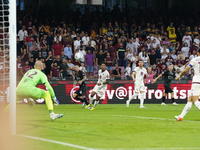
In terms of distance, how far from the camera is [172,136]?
8.53m

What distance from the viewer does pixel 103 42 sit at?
1018 inches

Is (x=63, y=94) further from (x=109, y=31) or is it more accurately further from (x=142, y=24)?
(x=142, y=24)

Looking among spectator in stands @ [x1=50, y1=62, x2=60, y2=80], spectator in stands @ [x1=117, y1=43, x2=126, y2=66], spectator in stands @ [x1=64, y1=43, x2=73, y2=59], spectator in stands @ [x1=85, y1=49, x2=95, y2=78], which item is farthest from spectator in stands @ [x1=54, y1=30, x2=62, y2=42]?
spectator in stands @ [x1=117, y1=43, x2=126, y2=66]

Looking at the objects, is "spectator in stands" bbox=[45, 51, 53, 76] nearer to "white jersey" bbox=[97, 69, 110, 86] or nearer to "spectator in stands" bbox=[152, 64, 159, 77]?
"white jersey" bbox=[97, 69, 110, 86]

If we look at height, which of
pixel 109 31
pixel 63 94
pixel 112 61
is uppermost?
pixel 109 31

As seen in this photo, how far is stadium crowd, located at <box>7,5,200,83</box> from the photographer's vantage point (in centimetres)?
2394

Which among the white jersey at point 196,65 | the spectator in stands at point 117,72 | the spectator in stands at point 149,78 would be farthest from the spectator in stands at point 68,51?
the white jersey at point 196,65

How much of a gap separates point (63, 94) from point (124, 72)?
412 centimetres

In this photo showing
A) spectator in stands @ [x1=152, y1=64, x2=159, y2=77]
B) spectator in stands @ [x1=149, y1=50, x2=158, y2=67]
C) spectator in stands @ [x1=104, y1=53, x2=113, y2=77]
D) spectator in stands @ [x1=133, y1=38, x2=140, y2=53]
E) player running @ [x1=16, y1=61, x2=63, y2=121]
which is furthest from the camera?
spectator in stands @ [x1=133, y1=38, x2=140, y2=53]

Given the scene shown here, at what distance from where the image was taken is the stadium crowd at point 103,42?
78.5 feet

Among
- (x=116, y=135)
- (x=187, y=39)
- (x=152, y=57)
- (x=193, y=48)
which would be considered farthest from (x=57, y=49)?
(x=116, y=135)

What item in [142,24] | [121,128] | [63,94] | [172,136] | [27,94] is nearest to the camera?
[172,136]

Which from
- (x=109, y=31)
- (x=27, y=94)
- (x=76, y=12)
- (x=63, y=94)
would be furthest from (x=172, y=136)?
(x=76, y=12)

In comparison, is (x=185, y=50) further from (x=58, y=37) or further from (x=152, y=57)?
(x=58, y=37)
